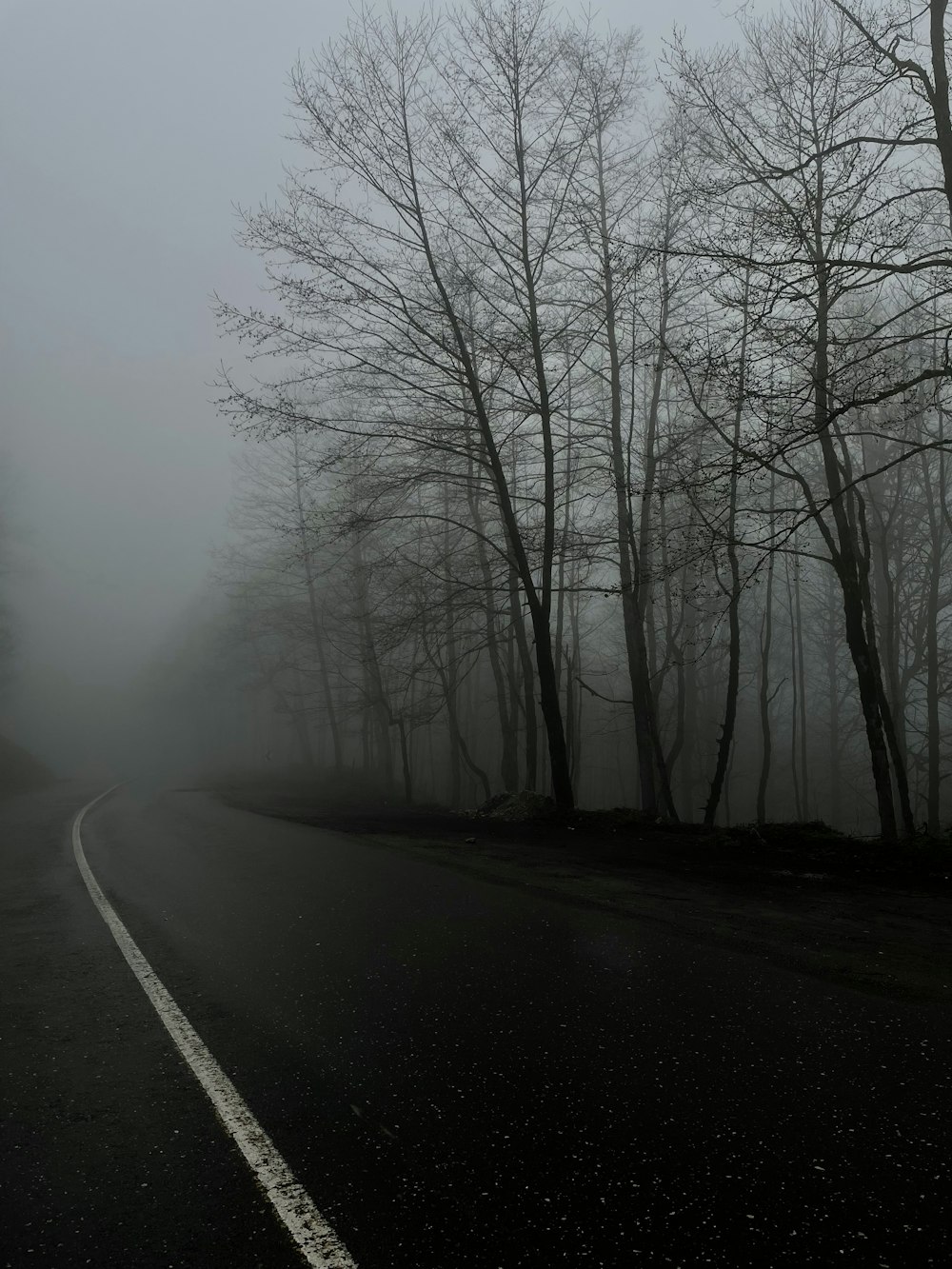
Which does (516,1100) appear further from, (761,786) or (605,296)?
(761,786)

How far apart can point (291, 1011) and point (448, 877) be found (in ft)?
11.8

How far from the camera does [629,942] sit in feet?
18.2

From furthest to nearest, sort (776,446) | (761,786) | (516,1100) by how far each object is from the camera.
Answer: (761,786)
(776,446)
(516,1100)

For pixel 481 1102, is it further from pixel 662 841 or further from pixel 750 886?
pixel 662 841

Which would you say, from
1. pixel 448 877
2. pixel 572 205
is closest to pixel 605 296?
pixel 572 205

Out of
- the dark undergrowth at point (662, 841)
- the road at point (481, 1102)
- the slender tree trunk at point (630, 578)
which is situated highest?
the slender tree trunk at point (630, 578)

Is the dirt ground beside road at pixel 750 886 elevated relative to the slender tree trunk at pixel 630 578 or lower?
lower

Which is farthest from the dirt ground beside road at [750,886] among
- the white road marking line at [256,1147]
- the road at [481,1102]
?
the white road marking line at [256,1147]

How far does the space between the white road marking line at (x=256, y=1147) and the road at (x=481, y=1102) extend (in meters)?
0.04

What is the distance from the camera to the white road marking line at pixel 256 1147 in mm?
2455

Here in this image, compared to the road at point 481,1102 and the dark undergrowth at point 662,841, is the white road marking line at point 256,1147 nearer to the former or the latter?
the road at point 481,1102

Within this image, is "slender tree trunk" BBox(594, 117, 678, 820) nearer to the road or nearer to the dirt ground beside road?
the dirt ground beside road

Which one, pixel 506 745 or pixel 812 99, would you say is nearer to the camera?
pixel 812 99

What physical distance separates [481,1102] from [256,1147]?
90cm
